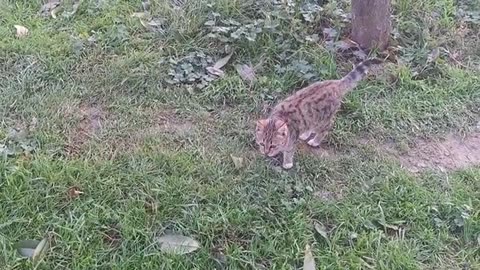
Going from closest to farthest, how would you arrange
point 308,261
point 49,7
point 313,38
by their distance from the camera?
point 308,261
point 313,38
point 49,7

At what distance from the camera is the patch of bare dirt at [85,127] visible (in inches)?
136

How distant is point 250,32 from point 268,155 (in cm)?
110

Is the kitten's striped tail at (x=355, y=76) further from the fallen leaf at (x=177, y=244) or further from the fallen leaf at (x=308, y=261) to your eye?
the fallen leaf at (x=177, y=244)

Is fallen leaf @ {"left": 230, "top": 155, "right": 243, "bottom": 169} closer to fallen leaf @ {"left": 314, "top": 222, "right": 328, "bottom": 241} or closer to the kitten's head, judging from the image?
the kitten's head

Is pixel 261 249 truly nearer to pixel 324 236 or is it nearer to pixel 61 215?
pixel 324 236

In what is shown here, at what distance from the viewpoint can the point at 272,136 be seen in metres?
3.15

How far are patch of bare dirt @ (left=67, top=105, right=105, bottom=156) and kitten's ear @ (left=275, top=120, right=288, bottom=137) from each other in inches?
40.3

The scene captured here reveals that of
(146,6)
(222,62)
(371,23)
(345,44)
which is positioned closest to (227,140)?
(222,62)

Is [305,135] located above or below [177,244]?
above

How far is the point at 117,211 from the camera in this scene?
9.99ft

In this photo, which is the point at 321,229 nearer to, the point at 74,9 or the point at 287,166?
the point at 287,166

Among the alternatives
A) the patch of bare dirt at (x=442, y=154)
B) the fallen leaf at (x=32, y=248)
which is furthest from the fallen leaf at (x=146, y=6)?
the fallen leaf at (x=32, y=248)

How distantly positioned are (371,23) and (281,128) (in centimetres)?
121

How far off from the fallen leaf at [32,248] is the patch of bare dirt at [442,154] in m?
1.78
